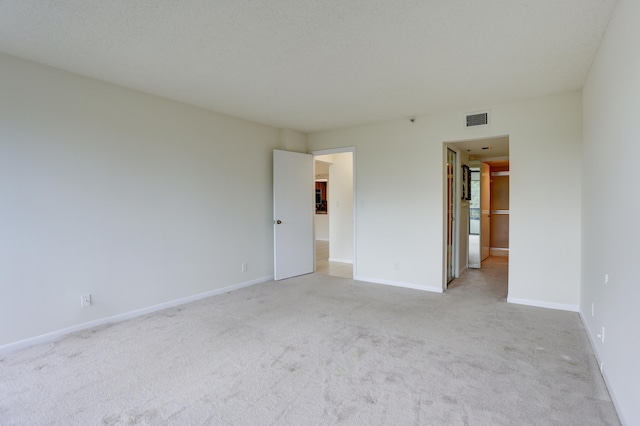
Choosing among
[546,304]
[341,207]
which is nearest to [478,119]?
[546,304]

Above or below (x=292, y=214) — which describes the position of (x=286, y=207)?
above

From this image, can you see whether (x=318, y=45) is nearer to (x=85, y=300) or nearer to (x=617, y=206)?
(x=617, y=206)

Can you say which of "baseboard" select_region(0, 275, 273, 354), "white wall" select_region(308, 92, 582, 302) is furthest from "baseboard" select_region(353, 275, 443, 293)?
"baseboard" select_region(0, 275, 273, 354)

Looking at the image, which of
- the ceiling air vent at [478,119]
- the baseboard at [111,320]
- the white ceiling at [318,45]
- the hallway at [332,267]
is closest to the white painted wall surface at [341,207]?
the hallway at [332,267]

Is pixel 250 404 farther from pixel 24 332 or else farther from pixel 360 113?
pixel 360 113

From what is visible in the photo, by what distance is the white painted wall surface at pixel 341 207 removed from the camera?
22.1ft

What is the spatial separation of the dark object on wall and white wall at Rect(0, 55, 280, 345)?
12.4ft

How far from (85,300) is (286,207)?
287cm

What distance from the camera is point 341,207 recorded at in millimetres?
6816

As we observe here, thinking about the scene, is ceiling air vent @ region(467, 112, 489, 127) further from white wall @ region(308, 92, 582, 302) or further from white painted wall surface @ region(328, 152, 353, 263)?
white painted wall surface @ region(328, 152, 353, 263)

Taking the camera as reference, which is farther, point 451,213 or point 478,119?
point 451,213

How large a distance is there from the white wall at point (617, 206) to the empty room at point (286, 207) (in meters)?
0.03

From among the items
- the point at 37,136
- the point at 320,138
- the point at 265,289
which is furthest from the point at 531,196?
the point at 37,136

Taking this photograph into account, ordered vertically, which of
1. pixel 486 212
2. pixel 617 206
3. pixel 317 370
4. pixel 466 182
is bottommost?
pixel 317 370
